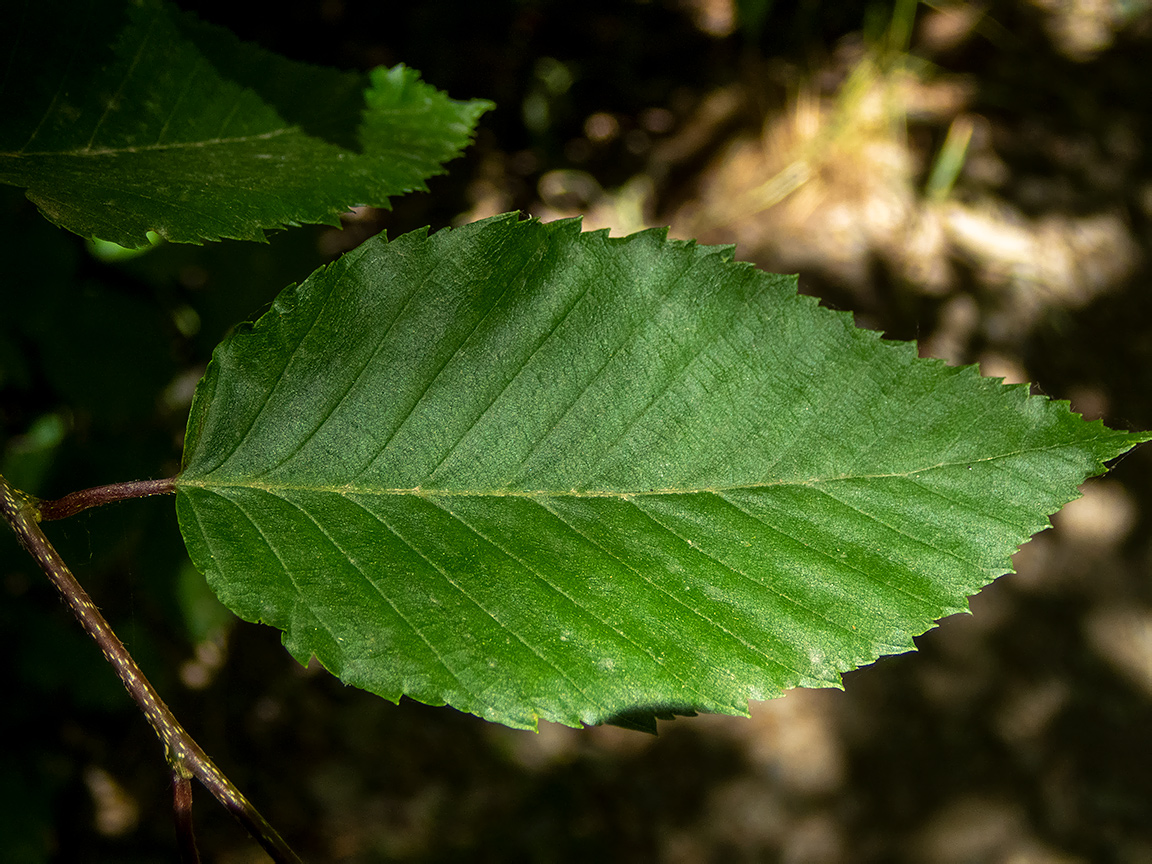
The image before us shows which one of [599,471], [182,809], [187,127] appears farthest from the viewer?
[187,127]

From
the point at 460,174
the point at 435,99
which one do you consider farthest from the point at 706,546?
the point at 460,174

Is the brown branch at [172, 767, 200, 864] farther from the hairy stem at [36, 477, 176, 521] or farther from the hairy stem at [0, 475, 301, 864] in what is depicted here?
the hairy stem at [36, 477, 176, 521]

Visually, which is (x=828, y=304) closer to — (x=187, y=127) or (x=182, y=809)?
(x=187, y=127)

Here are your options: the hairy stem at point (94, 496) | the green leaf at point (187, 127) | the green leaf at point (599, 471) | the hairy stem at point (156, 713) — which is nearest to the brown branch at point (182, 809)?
the hairy stem at point (156, 713)

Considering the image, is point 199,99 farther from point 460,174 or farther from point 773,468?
point 460,174

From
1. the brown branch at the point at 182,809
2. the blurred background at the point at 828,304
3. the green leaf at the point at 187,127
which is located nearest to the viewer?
the brown branch at the point at 182,809

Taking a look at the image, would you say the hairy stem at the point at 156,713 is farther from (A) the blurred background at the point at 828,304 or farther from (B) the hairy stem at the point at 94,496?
(A) the blurred background at the point at 828,304

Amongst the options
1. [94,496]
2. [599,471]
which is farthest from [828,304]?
[94,496]
